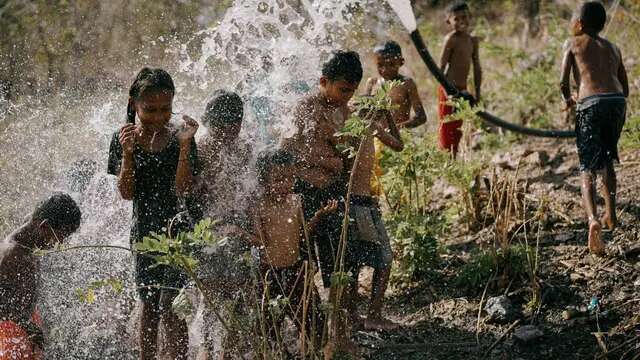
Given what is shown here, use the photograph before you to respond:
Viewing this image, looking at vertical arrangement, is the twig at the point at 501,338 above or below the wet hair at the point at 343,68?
below

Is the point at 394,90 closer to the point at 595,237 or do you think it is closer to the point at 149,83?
the point at 595,237

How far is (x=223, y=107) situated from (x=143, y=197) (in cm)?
57

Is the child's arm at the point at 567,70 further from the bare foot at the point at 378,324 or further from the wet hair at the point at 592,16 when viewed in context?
the bare foot at the point at 378,324

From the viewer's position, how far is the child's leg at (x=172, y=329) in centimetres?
355

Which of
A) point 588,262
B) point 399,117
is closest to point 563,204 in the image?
point 588,262

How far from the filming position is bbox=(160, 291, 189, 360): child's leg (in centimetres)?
355

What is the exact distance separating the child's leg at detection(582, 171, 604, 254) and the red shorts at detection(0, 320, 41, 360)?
302cm

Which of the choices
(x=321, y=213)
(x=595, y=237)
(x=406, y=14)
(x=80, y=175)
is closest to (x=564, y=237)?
(x=595, y=237)

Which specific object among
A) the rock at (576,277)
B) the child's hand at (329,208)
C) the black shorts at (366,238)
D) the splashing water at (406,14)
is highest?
the splashing water at (406,14)

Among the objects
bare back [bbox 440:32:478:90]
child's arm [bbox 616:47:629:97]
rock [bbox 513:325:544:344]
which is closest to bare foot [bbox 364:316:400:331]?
rock [bbox 513:325:544:344]

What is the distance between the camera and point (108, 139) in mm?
5199

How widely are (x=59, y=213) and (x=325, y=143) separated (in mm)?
1387

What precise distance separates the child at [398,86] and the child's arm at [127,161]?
6.16 ft

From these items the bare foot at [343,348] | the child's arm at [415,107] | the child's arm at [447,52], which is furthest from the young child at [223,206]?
the child's arm at [447,52]
